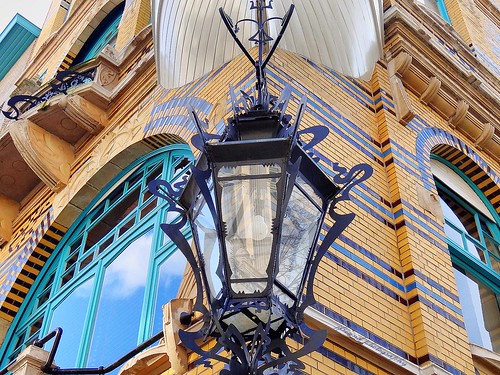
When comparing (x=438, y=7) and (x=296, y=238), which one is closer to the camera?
(x=296, y=238)

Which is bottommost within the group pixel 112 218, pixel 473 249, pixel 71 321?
pixel 71 321

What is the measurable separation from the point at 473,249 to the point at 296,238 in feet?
16.0

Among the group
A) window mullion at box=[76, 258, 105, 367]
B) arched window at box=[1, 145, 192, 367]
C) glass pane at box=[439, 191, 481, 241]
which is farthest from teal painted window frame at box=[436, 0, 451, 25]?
window mullion at box=[76, 258, 105, 367]

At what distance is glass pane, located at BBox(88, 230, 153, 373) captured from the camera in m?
5.92

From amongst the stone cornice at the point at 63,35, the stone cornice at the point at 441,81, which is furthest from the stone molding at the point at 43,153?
the stone cornice at the point at 63,35

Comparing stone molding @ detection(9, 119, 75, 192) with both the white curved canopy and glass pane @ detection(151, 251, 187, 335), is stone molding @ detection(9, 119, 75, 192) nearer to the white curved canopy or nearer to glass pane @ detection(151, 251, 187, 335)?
the white curved canopy

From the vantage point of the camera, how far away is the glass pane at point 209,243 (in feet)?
11.3

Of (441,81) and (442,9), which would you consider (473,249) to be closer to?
(441,81)

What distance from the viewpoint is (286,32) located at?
23.5 feet

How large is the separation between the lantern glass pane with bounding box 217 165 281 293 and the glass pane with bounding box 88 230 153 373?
8.77 ft

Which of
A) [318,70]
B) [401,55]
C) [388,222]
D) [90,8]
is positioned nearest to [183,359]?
[388,222]

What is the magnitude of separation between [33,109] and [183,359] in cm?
505

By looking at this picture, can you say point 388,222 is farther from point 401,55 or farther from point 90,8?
point 90,8

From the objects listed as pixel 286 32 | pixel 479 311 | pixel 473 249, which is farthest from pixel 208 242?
pixel 473 249
